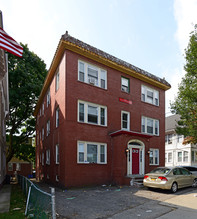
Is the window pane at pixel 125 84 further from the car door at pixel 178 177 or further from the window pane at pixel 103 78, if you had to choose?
the car door at pixel 178 177

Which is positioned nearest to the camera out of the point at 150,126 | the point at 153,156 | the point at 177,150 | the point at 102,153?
the point at 102,153

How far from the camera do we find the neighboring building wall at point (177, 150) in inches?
1267

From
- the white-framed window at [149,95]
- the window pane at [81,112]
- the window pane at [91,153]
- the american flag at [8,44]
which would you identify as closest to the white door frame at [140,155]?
the window pane at [91,153]

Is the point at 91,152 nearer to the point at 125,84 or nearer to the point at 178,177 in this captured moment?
the point at 178,177

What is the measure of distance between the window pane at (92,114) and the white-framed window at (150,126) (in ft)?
18.4

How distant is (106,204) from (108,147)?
678 cm

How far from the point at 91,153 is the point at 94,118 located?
2630 mm

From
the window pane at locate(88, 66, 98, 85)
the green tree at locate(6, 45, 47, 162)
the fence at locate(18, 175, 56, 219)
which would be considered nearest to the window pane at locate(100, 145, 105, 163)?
the window pane at locate(88, 66, 98, 85)

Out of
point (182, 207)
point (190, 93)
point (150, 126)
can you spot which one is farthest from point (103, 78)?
point (182, 207)

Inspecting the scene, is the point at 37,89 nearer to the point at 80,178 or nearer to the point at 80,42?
the point at 80,42

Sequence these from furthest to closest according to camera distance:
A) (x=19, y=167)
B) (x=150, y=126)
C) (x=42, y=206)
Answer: (x=19, y=167)
(x=150, y=126)
(x=42, y=206)

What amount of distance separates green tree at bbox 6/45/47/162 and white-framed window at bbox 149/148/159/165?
51.7ft

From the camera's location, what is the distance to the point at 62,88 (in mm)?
14938

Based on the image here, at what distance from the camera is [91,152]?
14797mm
